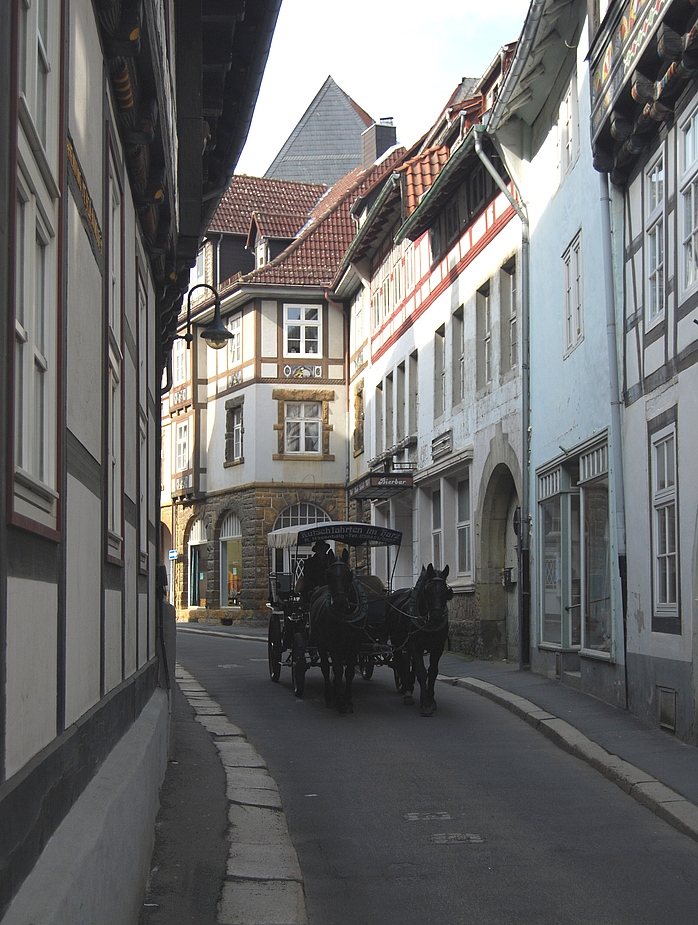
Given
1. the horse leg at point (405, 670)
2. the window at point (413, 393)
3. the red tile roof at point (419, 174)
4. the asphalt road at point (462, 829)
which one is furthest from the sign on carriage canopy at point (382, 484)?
the asphalt road at point (462, 829)

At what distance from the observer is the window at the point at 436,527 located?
86.7 feet

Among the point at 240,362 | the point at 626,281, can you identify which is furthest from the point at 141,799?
the point at 240,362

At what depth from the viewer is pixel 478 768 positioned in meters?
10.7

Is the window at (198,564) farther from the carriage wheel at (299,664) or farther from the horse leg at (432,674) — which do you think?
the horse leg at (432,674)

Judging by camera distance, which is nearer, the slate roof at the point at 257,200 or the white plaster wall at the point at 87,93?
the white plaster wall at the point at 87,93

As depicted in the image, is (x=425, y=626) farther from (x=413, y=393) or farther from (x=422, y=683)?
(x=413, y=393)

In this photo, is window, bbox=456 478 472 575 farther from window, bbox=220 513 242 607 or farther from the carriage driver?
window, bbox=220 513 242 607

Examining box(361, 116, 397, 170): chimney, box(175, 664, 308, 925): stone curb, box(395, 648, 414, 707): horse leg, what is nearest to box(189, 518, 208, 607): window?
box(361, 116, 397, 170): chimney

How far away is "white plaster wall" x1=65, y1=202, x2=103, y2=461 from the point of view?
486cm

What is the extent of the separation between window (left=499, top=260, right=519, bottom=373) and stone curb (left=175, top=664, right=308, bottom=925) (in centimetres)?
1083

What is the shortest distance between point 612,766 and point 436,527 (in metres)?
16.8

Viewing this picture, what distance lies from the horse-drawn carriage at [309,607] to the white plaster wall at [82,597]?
892 cm

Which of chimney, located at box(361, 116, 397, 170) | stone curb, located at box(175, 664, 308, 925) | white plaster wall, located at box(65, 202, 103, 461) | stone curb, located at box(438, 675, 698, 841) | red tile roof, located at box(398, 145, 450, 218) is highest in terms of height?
chimney, located at box(361, 116, 397, 170)

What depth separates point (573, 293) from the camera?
1686cm
